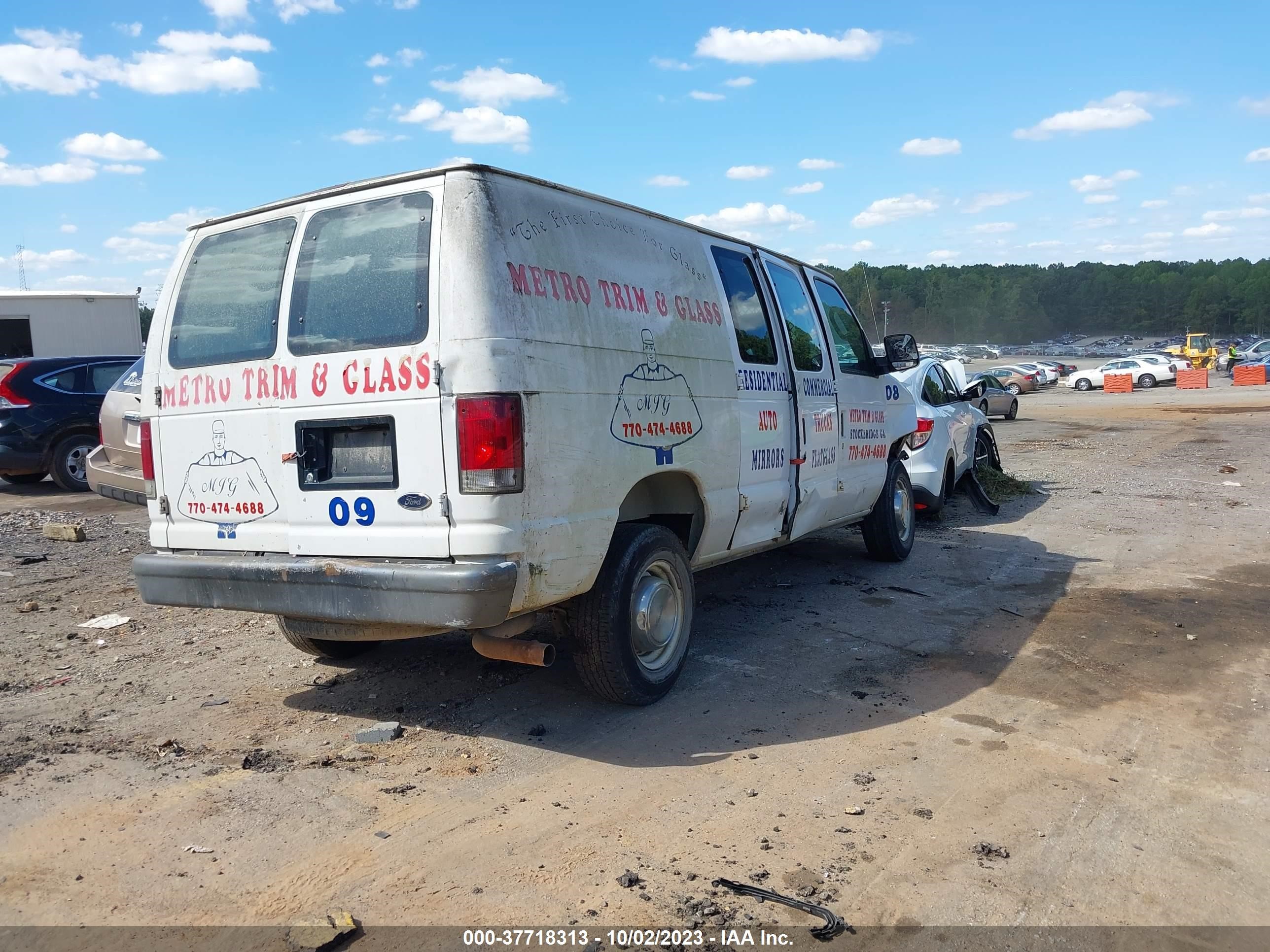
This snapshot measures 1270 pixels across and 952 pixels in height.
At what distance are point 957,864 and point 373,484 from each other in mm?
2621

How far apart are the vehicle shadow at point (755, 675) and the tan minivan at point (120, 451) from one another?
12.9 ft

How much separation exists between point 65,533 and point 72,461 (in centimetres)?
427

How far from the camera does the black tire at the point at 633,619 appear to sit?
4504 mm

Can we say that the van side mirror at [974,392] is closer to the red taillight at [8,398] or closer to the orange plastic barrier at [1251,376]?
the red taillight at [8,398]

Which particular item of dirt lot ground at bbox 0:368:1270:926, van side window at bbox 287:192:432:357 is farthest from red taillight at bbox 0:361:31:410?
van side window at bbox 287:192:432:357

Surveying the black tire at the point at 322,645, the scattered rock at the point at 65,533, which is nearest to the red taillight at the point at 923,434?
the black tire at the point at 322,645

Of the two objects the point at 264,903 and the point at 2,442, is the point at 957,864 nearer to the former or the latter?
the point at 264,903

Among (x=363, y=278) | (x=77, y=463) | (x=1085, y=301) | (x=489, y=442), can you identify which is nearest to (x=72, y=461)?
(x=77, y=463)

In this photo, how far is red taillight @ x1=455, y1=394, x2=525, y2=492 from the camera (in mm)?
3844

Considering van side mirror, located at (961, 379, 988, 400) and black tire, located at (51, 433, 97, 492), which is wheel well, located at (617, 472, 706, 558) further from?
black tire, located at (51, 433, 97, 492)

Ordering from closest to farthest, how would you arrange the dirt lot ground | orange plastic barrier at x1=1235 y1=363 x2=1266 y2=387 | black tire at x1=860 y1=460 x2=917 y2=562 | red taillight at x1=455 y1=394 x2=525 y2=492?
the dirt lot ground < red taillight at x1=455 y1=394 x2=525 y2=492 < black tire at x1=860 y1=460 x2=917 y2=562 < orange plastic barrier at x1=1235 y1=363 x2=1266 y2=387

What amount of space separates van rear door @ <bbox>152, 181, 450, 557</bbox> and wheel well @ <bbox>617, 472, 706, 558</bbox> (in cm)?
116

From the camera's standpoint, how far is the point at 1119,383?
1720 inches

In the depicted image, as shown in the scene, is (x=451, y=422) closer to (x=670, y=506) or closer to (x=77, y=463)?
(x=670, y=506)
